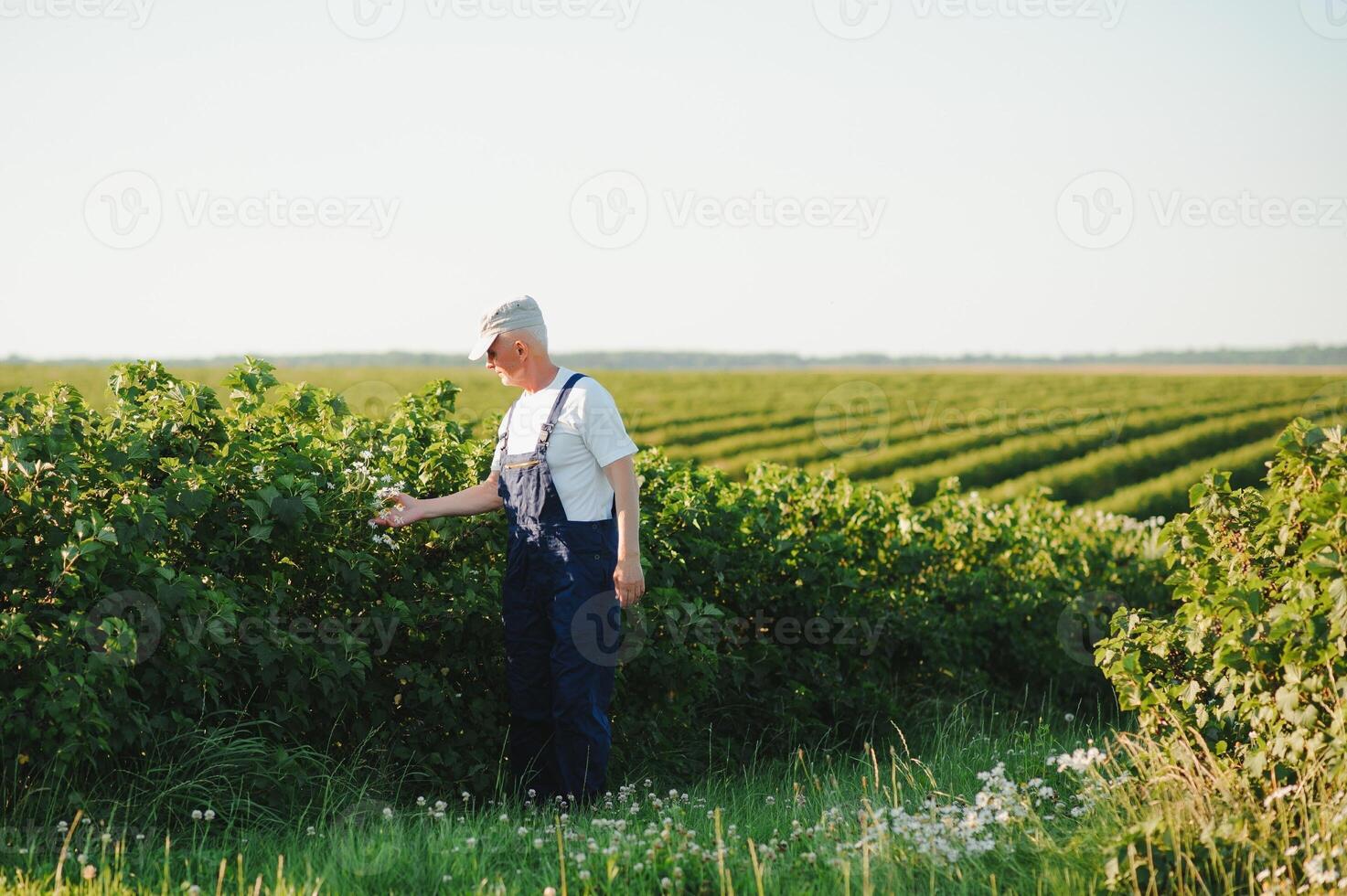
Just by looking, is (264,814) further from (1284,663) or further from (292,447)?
(1284,663)

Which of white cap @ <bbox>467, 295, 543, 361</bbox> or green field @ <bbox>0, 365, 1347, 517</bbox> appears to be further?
green field @ <bbox>0, 365, 1347, 517</bbox>

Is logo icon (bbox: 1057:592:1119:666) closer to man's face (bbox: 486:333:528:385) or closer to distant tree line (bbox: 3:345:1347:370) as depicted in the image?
man's face (bbox: 486:333:528:385)

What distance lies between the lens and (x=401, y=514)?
4527 millimetres

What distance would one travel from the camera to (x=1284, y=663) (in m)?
3.54

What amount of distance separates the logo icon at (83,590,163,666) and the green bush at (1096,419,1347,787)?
3.61 meters

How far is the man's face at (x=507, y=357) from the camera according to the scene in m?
4.36

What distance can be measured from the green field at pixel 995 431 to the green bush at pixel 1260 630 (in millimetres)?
8900

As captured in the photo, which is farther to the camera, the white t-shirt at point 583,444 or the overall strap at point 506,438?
the overall strap at point 506,438

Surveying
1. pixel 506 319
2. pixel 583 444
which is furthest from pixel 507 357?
pixel 583 444

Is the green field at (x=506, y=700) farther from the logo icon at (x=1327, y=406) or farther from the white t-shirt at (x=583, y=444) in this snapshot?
the logo icon at (x=1327, y=406)

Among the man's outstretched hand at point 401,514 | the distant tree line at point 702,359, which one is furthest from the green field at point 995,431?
the distant tree line at point 702,359

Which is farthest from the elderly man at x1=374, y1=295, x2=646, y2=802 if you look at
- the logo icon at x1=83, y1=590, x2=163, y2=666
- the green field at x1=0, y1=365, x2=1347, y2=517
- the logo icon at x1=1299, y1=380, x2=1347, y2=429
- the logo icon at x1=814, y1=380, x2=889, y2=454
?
the logo icon at x1=1299, y1=380, x2=1347, y2=429

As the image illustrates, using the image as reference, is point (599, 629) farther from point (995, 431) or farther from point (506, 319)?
point (995, 431)

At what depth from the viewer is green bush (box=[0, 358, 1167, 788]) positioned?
12.3ft
